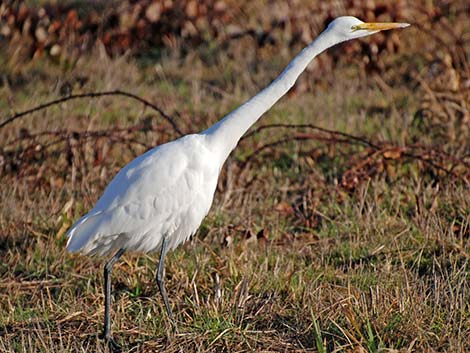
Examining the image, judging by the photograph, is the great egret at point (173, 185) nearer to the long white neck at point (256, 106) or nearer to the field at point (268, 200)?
the long white neck at point (256, 106)

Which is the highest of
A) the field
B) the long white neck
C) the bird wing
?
the long white neck

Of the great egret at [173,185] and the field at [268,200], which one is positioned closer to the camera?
the field at [268,200]

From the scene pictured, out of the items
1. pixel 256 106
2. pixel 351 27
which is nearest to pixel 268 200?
pixel 256 106

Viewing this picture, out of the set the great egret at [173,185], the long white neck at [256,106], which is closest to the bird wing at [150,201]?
the great egret at [173,185]

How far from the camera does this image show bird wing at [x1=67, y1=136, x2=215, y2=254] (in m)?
4.15

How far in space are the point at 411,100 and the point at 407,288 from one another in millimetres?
4110

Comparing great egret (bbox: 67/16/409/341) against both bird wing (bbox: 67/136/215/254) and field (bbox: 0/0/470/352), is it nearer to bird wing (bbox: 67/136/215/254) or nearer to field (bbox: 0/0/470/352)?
bird wing (bbox: 67/136/215/254)

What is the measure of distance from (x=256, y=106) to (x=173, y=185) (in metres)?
0.55

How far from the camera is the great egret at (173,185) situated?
4129 millimetres

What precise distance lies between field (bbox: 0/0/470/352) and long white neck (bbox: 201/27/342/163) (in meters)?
0.71

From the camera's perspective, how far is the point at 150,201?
4.20 metres

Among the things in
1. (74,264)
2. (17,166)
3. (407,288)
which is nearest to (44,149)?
(17,166)

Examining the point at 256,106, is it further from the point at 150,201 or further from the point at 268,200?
the point at 268,200

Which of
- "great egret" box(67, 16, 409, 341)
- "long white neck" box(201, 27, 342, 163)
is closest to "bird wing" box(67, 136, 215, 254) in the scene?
"great egret" box(67, 16, 409, 341)
